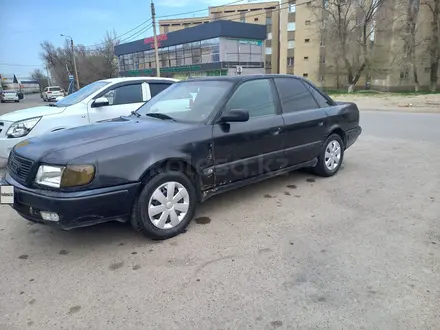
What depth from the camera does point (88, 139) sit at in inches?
126

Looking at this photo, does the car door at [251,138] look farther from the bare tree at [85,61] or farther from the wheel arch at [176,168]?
the bare tree at [85,61]

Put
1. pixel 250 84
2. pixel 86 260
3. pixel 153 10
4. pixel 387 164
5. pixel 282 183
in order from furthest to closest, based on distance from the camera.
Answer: pixel 153 10, pixel 387 164, pixel 282 183, pixel 250 84, pixel 86 260

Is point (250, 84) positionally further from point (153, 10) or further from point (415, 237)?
point (153, 10)

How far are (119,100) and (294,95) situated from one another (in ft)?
11.5

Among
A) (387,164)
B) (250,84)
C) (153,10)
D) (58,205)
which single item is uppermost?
(153,10)

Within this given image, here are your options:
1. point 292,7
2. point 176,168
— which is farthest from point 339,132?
point 292,7

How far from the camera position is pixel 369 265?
282 centimetres

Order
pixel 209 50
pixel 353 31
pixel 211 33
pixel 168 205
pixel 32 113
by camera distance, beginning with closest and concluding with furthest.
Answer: pixel 168 205, pixel 32 113, pixel 353 31, pixel 211 33, pixel 209 50

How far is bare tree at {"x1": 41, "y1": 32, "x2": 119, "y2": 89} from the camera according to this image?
188ft

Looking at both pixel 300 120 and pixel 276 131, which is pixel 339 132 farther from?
pixel 276 131

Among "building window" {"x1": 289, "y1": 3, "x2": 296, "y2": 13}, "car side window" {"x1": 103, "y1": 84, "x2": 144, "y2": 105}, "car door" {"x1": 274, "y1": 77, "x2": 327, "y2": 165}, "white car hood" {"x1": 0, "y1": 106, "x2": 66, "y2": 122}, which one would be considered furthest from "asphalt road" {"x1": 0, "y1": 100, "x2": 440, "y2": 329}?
"building window" {"x1": 289, "y1": 3, "x2": 296, "y2": 13}

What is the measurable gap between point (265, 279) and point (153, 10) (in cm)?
2597

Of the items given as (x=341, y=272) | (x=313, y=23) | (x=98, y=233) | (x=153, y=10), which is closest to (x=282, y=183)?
(x=341, y=272)

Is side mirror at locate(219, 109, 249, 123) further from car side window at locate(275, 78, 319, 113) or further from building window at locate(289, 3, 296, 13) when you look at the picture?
building window at locate(289, 3, 296, 13)
